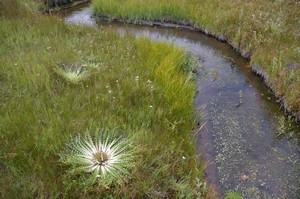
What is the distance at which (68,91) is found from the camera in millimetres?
5887

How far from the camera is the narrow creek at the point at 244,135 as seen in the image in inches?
203

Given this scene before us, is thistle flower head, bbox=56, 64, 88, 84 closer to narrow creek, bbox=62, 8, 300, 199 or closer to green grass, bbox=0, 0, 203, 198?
green grass, bbox=0, 0, 203, 198

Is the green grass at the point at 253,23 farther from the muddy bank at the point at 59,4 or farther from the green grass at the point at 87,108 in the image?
the green grass at the point at 87,108

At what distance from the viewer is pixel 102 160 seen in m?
4.04

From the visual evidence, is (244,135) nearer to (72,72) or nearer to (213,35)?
(72,72)

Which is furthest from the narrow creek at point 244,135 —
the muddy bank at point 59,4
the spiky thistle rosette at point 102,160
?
the muddy bank at point 59,4

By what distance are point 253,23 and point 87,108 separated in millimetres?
7029

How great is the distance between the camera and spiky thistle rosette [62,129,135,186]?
3893 millimetres

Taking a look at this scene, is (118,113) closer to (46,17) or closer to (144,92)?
(144,92)

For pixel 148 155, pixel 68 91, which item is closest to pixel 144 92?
pixel 68 91

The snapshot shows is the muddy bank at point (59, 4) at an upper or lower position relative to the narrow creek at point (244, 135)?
upper

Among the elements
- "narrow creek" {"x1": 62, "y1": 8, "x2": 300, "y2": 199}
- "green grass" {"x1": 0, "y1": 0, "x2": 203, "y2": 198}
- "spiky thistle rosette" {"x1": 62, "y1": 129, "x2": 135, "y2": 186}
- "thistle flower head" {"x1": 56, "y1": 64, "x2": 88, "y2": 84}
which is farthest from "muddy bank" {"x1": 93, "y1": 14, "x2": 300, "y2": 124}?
"thistle flower head" {"x1": 56, "y1": 64, "x2": 88, "y2": 84}

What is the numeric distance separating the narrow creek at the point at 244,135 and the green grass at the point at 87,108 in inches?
21.2

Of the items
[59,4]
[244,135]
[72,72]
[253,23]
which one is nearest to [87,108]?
[72,72]
